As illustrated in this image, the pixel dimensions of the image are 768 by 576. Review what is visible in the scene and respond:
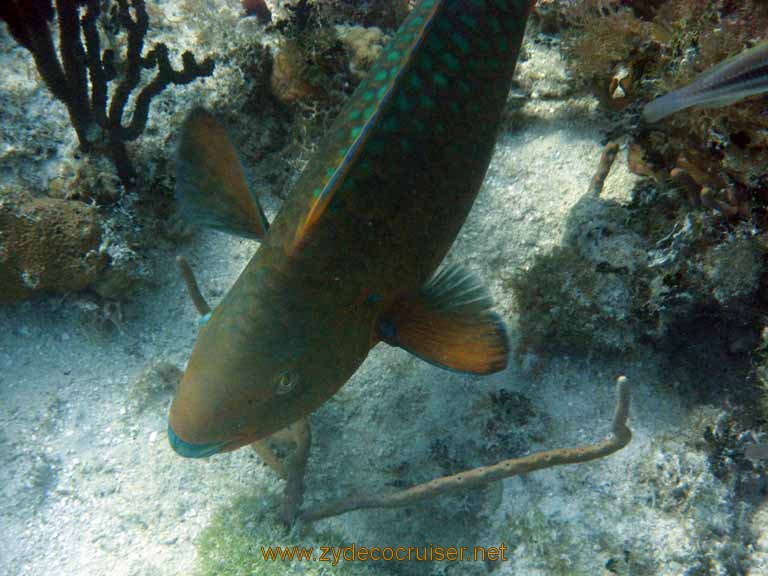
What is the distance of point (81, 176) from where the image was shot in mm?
3781

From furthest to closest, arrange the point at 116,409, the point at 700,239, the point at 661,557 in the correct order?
the point at 116,409 < the point at 700,239 < the point at 661,557

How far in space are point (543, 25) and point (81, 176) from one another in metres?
4.61

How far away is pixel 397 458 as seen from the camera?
3365mm

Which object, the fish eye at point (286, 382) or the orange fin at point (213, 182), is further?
the orange fin at point (213, 182)

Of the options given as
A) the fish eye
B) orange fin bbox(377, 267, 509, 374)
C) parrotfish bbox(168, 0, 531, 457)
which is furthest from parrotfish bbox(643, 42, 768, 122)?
the fish eye

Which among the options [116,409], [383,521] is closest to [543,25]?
[383,521]

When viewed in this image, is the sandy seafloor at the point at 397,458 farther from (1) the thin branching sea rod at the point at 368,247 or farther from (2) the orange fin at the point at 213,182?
(2) the orange fin at the point at 213,182

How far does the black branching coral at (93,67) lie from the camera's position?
3412 millimetres

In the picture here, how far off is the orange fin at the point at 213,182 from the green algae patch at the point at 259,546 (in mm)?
1874

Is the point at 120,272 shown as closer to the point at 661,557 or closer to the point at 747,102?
the point at 661,557

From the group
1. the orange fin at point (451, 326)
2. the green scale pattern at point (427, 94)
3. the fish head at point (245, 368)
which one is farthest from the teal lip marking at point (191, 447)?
the green scale pattern at point (427, 94)

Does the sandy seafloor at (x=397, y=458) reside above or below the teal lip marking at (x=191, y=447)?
below

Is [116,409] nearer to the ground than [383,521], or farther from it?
farther from it

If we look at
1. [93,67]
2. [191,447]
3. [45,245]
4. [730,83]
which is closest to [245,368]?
[191,447]
